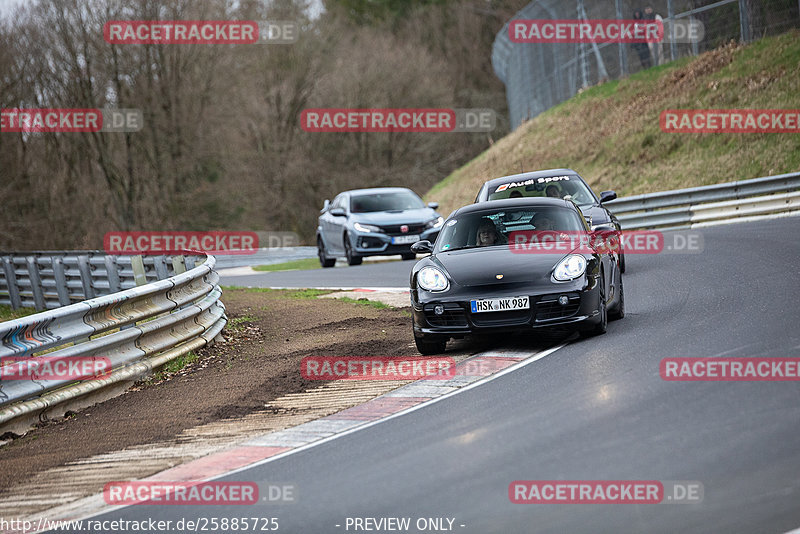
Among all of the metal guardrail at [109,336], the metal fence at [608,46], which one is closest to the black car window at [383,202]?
the metal guardrail at [109,336]

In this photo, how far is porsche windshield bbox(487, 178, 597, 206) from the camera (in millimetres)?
13875

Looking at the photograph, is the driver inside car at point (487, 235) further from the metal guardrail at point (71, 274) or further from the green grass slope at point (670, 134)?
the green grass slope at point (670, 134)

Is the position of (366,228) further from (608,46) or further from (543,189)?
(608,46)

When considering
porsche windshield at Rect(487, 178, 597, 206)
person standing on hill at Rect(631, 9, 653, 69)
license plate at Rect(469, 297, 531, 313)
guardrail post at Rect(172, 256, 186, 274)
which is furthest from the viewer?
person standing on hill at Rect(631, 9, 653, 69)

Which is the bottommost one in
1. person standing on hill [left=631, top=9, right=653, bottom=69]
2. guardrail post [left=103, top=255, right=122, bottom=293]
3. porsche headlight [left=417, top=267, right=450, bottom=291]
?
guardrail post [left=103, top=255, right=122, bottom=293]

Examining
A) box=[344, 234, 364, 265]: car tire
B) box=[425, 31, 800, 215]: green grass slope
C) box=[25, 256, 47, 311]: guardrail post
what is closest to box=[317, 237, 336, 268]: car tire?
box=[344, 234, 364, 265]: car tire

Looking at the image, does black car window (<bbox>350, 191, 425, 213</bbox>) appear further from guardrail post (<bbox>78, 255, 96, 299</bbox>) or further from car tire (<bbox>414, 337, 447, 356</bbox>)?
car tire (<bbox>414, 337, 447, 356</bbox>)

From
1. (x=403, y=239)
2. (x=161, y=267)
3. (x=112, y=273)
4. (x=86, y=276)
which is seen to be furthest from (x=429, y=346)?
(x=403, y=239)

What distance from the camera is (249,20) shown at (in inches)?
1902

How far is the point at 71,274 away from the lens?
17.5 meters

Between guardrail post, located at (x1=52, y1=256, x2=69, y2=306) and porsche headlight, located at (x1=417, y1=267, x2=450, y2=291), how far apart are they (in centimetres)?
1025

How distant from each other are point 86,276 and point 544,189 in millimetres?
8043

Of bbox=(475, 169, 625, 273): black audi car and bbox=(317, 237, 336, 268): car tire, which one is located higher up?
bbox=(475, 169, 625, 273): black audi car

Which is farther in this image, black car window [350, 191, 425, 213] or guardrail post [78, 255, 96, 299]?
black car window [350, 191, 425, 213]
